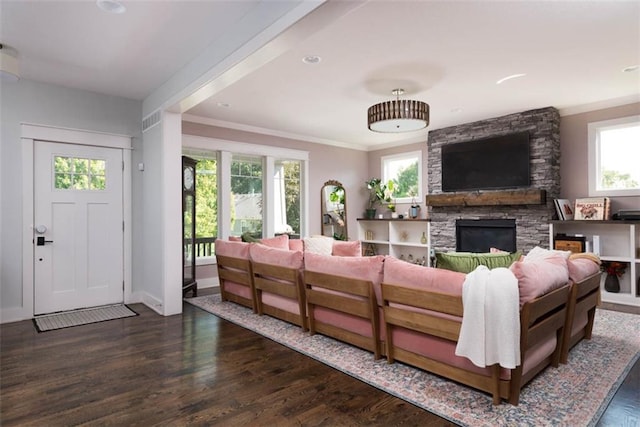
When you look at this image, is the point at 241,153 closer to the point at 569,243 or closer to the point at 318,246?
the point at 318,246

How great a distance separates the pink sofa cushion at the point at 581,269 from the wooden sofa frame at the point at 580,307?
1.4 inches

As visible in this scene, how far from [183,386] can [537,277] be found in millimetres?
2447

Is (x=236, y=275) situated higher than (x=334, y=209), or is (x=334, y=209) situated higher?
(x=334, y=209)

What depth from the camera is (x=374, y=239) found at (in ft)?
27.1

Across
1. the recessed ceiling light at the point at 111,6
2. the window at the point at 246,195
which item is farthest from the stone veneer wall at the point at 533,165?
the recessed ceiling light at the point at 111,6

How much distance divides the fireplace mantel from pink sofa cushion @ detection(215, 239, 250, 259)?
3739 millimetres

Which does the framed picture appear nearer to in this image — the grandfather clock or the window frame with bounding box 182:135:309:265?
the window frame with bounding box 182:135:309:265

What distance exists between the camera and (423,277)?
262 cm

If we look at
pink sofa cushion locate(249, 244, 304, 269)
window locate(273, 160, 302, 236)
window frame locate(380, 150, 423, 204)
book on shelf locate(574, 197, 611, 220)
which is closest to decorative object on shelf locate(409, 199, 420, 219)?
window frame locate(380, 150, 423, 204)

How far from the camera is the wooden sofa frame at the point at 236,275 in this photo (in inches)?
173

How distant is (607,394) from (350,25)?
3242 mm

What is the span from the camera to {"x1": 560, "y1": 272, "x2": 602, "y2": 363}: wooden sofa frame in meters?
2.83

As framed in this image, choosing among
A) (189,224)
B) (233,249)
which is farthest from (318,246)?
(189,224)

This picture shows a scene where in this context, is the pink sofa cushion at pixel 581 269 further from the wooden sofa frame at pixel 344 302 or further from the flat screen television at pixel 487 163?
the flat screen television at pixel 487 163
